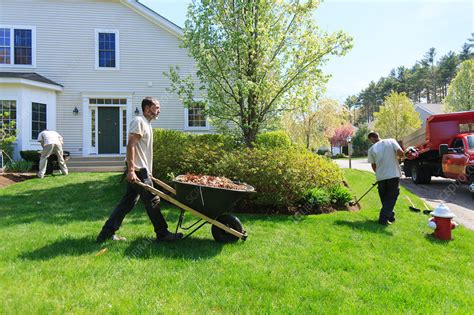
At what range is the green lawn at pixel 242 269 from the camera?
3096mm

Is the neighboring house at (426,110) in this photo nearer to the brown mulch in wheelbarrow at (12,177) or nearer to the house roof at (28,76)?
the house roof at (28,76)

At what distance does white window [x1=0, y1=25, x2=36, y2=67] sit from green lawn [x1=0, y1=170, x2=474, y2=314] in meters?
12.4

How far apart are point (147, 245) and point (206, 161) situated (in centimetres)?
355

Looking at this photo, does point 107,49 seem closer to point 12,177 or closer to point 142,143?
point 12,177

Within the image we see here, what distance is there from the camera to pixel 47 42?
1583cm

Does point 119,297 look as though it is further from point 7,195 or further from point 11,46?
point 11,46

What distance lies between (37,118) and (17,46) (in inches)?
151

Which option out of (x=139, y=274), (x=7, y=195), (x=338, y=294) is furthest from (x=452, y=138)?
(x=7, y=195)

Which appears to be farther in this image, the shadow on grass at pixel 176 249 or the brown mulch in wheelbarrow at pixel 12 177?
the brown mulch in wheelbarrow at pixel 12 177

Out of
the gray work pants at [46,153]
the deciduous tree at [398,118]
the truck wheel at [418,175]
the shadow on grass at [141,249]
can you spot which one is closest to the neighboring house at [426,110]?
the deciduous tree at [398,118]

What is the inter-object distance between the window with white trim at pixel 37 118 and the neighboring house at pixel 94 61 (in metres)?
0.07

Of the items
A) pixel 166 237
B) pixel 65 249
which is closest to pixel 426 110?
pixel 166 237

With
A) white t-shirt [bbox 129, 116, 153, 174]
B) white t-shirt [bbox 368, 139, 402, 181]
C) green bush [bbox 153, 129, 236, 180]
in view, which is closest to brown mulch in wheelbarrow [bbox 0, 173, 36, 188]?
green bush [bbox 153, 129, 236, 180]

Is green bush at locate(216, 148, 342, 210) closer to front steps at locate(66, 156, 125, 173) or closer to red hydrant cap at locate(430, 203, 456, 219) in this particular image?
red hydrant cap at locate(430, 203, 456, 219)
